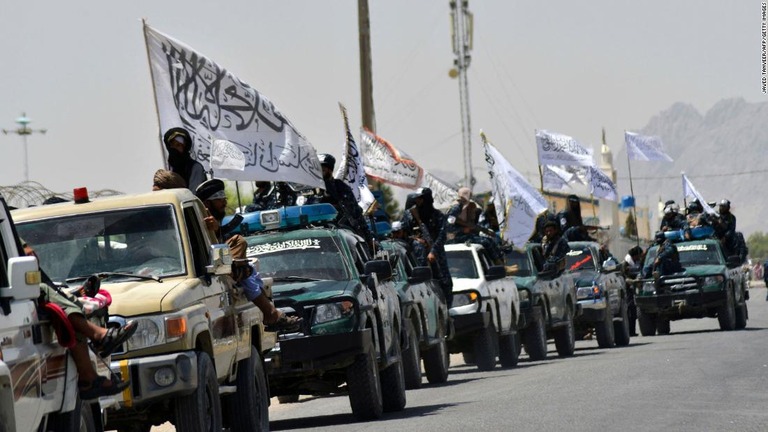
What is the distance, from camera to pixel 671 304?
3219 centimetres

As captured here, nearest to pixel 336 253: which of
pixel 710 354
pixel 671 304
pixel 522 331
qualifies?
pixel 710 354

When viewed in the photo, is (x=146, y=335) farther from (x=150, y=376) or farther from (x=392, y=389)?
(x=392, y=389)

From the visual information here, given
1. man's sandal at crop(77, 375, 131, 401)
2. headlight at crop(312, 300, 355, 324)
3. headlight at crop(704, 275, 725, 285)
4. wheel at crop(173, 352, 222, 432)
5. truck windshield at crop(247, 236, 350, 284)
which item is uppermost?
truck windshield at crop(247, 236, 350, 284)

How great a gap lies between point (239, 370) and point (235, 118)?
533cm

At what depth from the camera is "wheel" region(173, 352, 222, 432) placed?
424 inches

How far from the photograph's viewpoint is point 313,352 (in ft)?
48.3

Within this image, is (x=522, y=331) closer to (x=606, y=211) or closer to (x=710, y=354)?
(x=710, y=354)

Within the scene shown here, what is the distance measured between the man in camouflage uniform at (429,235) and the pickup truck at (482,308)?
425mm

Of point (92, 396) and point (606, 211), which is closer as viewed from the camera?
point (92, 396)

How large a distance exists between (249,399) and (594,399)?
4.25 metres

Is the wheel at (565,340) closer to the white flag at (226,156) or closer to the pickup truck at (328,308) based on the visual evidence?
the pickup truck at (328,308)

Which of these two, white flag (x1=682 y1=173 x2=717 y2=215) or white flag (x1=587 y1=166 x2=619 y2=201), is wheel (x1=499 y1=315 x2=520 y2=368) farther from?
white flag (x1=587 y1=166 x2=619 y2=201)

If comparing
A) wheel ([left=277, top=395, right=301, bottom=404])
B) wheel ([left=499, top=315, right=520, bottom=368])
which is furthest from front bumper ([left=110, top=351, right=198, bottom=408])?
wheel ([left=499, top=315, right=520, bottom=368])

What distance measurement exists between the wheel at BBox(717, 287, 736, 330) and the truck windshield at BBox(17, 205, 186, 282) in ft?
70.8
